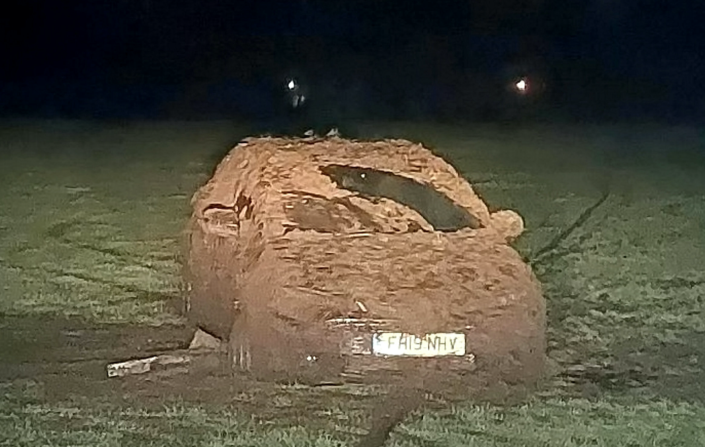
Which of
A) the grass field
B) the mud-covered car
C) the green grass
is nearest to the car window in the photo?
the mud-covered car

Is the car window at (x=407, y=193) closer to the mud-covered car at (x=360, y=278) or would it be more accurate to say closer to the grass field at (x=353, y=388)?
the mud-covered car at (x=360, y=278)

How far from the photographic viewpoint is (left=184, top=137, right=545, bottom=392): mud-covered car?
1.91 meters

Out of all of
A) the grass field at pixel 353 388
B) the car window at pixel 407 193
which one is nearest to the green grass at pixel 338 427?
the grass field at pixel 353 388

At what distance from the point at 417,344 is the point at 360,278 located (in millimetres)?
144

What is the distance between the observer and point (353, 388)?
1.91 meters

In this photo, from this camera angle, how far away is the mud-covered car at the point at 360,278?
1908 mm

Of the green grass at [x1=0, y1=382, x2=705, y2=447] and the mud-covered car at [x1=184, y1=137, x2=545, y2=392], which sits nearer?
the green grass at [x1=0, y1=382, x2=705, y2=447]

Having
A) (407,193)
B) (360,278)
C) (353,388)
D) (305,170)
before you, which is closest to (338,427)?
(353,388)

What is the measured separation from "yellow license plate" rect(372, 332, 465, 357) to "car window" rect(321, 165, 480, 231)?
32 centimetres

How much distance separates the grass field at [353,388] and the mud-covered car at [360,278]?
59mm

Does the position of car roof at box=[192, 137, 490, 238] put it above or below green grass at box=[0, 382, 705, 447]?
above

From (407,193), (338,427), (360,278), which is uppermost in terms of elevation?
(407,193)

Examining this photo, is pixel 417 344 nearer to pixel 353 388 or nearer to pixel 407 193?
pixel 353 388

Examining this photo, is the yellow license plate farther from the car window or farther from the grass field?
the car window
